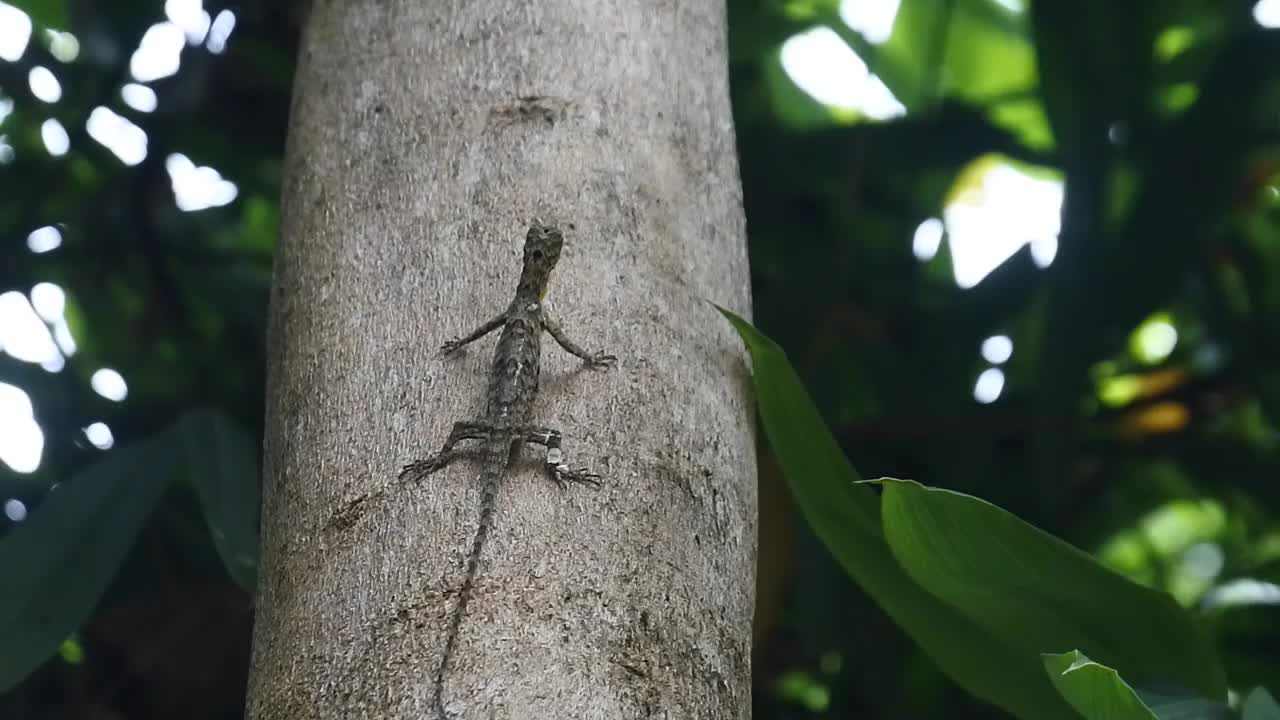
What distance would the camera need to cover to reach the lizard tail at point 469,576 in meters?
1.33

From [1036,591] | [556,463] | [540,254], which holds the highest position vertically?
[540,254]

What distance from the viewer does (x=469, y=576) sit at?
1.40 meters

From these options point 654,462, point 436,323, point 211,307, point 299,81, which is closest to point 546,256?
point 436,323

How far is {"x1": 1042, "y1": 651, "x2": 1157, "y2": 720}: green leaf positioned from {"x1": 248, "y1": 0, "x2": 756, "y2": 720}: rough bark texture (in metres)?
0.40

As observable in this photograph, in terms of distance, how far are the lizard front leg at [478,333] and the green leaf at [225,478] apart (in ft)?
2.41

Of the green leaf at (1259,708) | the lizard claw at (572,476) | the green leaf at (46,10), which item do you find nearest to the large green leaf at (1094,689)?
the green leaf at (1259,708)

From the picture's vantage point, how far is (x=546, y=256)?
5.77 feet

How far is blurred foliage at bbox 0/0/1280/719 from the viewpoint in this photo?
124 inches

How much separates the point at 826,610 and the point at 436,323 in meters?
1.74

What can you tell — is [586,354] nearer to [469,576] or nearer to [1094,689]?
[469,576]

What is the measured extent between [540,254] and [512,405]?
22 cm

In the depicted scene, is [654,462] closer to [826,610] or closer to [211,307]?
[826,610]

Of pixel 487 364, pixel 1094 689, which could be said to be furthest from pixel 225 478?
pixel 1094 689

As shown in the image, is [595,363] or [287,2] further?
[287,2]
